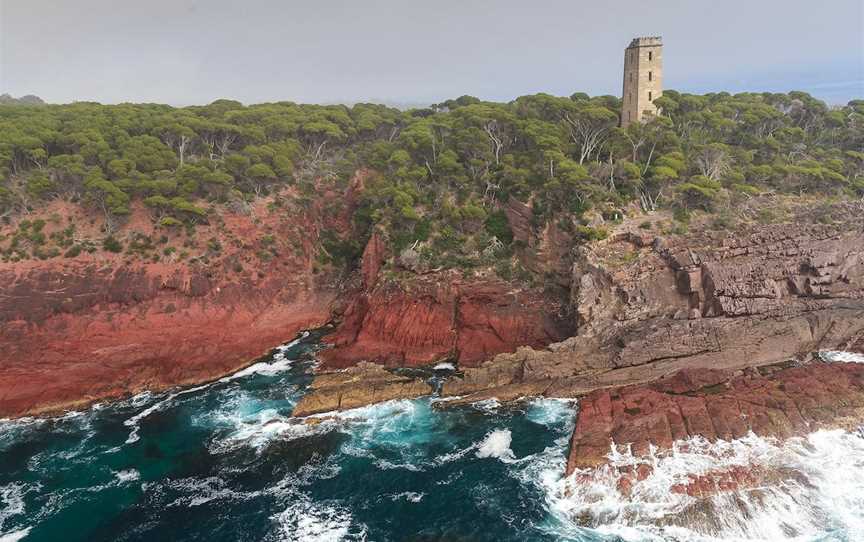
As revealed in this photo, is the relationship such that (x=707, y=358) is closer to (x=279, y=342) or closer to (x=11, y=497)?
(x=279, y=342)

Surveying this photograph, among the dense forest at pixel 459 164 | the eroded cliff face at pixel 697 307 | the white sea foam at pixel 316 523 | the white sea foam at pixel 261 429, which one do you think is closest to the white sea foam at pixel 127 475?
the white sea foam at pixel 261 429

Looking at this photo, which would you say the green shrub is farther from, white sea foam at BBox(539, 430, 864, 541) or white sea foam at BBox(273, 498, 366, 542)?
white sea foam at BBox(539, 430, 864, 541)

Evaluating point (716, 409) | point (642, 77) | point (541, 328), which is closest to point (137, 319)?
point (541, 328)

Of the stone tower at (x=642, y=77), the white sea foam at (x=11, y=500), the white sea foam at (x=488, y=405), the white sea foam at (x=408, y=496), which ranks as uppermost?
the stone tower at (x=642, y=77)

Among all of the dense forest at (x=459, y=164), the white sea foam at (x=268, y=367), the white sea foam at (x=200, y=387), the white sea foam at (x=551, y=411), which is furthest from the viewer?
the dense forest at (x=459, y=164)

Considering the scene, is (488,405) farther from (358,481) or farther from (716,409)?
(716,409)

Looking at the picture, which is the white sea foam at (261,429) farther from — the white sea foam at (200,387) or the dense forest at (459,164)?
the dense forest at (459,164)

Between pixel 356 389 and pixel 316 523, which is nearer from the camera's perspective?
pixel 316 523
